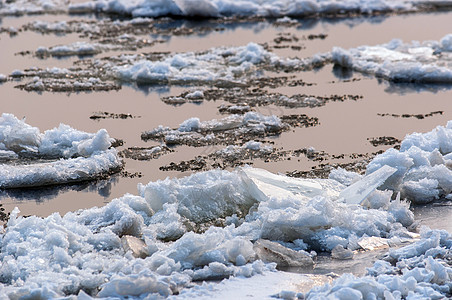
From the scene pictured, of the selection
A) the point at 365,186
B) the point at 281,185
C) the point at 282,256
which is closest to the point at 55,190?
the point at 281,185

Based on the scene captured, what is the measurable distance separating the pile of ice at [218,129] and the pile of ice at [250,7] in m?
8.29

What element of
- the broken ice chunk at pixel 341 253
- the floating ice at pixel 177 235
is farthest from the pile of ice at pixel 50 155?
the broken ice chunk at pixel 341 253

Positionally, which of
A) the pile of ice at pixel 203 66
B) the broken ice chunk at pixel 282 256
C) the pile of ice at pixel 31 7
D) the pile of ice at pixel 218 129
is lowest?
the pile of ice at pixel 218 129

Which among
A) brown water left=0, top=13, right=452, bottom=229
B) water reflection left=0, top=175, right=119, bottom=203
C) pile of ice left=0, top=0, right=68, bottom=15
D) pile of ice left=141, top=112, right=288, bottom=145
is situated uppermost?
pile of ice left=0, top=0, right=68, bottom=15

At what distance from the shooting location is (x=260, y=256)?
502 cm

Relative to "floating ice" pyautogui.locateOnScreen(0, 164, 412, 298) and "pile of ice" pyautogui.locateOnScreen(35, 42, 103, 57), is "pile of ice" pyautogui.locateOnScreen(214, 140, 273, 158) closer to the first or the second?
"floating ice" pyautogui.locateOnScreen(0, 164, 412, 298)

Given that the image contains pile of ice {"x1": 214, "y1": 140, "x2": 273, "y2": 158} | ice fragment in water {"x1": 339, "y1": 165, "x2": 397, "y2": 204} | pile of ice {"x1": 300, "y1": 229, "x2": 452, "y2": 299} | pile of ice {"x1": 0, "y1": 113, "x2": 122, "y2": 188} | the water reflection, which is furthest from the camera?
pile of ice {"x1": 214, "y1": 140, "x2": 273, "y2": 158}

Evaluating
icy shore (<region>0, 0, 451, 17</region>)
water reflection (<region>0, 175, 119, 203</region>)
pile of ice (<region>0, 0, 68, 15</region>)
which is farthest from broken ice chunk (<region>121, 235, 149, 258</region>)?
pile of ice (<region>0, 0, 68, 15</region>)

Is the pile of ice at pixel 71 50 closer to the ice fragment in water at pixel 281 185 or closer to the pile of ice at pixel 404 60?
the pile of ice at pixel 404 60

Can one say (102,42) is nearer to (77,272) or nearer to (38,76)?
(38,76)

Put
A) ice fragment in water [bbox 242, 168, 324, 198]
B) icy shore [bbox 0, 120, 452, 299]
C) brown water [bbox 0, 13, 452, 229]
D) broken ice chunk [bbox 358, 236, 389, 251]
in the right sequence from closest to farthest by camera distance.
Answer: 1. icy shore [bbox 0, 120, 452, 299]
2. broken ice chunk [bbox 358, 236, 389, 251]
3. ice fragment in water [bbox 242, 168, 324, 198]
4. brown water [bbox 0, 13, 452, 229]

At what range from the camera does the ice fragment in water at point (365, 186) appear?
19.1 feet

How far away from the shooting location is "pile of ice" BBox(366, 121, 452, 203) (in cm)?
622

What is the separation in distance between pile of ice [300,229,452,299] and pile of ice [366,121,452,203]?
3.36 ft
